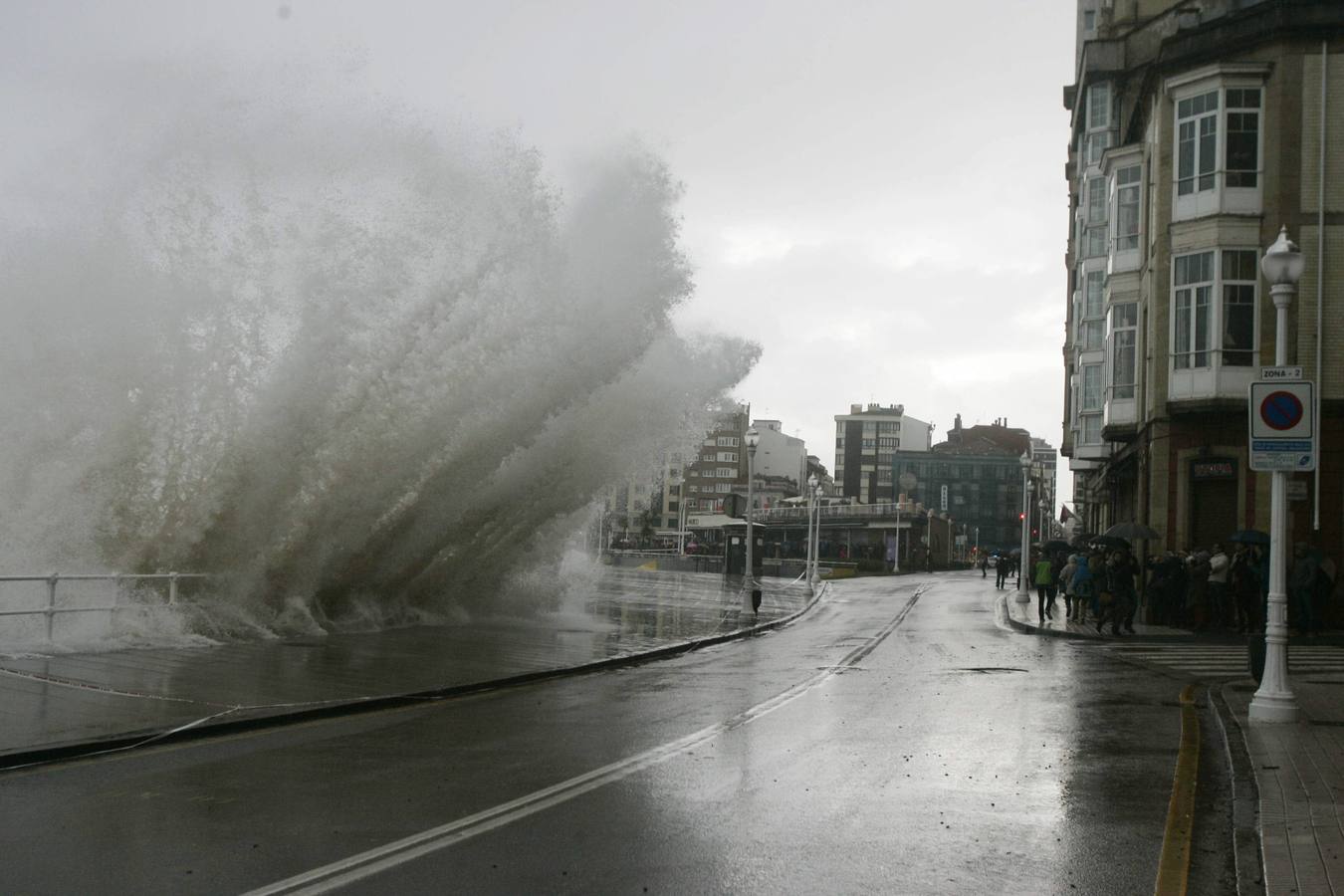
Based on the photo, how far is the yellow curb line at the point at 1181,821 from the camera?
5913 millimetres

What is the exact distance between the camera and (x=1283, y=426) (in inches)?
478

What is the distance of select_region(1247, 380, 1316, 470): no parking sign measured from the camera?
12.0 metres

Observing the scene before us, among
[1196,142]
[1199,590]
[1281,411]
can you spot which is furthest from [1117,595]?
[1281,411]

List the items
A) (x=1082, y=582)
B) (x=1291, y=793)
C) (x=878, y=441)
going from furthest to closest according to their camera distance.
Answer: (x=878, y=441)
(x=1082, y=582)
(x=1291, y=793)

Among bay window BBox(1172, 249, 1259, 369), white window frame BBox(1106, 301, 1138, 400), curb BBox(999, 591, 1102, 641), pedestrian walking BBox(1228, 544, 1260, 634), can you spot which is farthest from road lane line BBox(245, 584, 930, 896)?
white window frame BBox(1106, 301, 1138, 400)

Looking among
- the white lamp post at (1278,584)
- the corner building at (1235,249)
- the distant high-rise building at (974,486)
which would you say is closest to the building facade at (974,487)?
the distant high-rise building at (974,486)

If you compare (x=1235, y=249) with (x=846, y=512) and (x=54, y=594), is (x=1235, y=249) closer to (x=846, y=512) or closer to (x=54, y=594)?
(x=54, y=594)

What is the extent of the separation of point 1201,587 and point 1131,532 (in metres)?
2.42

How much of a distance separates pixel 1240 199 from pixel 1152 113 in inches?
174

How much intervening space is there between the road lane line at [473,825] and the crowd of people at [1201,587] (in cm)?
1654

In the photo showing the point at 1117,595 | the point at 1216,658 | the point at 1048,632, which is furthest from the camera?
the point at 1048,632

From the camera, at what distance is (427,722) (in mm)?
11336

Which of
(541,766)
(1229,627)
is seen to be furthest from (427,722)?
(1229,627)

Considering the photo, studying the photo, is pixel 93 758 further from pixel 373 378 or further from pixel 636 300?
pixel 636 300
